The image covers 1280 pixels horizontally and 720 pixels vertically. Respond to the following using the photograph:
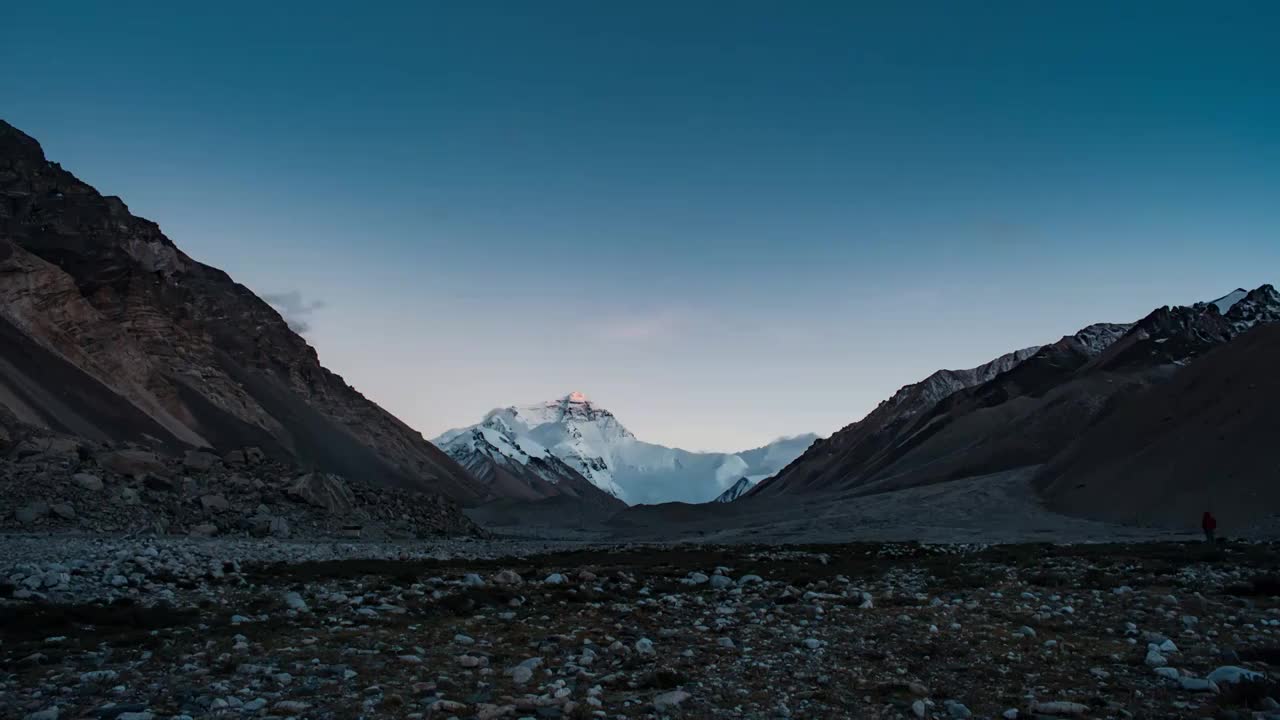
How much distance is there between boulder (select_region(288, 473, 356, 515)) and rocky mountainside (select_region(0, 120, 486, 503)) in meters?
30.2

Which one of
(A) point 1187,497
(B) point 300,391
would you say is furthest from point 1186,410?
(B) point 300,391

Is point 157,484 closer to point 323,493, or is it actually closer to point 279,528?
point 279,528

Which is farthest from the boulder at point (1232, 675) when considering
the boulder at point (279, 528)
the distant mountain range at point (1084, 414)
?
the distant mountain range at point (1084, 414)

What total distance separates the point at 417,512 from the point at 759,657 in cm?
4972

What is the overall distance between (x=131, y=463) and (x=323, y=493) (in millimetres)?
9853

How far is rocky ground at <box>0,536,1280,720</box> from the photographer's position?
838 cm

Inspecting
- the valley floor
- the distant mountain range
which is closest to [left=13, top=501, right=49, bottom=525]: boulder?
the valley floor

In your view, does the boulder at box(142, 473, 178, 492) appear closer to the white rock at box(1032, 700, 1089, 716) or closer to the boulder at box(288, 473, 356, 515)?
the boulder at box(288, 473, 356, 515)

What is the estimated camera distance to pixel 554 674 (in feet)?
32.3

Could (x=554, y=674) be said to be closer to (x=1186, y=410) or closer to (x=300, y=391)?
(x=1186, y=410)

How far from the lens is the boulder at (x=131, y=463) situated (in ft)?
131

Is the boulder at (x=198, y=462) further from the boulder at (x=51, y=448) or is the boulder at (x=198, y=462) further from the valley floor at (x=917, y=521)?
the valley floor at (x=917, y=521)

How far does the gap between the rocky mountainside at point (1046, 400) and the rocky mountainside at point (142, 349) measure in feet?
287

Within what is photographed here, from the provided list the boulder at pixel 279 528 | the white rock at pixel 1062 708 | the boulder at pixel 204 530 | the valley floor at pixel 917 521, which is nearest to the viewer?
the white rock at pixel 1062 708
